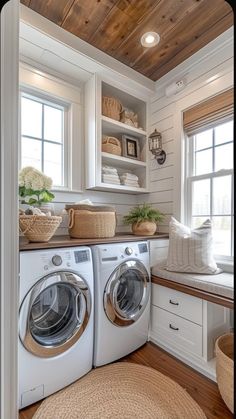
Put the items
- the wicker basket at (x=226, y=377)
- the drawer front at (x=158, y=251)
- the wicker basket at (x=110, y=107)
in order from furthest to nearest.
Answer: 1. the wicker basket at (x=110, y=107)
2. the drawer front at (x=158, y=251)
3. the wicker basket at (x=226, y=377)

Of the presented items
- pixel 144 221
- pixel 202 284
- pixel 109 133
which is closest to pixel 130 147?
pixel 109 133

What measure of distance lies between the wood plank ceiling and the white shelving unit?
348mm

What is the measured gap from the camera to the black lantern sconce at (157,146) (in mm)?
2379

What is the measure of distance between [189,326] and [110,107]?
210cm

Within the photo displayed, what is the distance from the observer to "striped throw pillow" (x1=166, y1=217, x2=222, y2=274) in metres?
1.74

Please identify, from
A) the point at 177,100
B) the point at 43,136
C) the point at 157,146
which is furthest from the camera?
the point at 157,146

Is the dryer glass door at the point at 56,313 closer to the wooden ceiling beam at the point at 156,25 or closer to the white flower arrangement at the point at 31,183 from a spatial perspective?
the white flower arrangement at the point at 31,183

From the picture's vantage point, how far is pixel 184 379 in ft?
5.00

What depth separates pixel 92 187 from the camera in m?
2.18

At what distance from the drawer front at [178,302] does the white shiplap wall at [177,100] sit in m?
0.72

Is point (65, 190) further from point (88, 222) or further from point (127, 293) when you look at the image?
point (127, 293)

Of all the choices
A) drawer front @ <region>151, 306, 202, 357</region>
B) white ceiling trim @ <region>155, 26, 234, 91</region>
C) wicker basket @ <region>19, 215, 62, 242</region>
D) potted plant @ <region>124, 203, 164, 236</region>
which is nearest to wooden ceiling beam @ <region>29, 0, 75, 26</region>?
white ceiling trim @ <region>155, 26, 234, 91</region>

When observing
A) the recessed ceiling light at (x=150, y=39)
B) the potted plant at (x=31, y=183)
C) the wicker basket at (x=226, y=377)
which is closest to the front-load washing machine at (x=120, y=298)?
the potted plant at (x=31, y=183)

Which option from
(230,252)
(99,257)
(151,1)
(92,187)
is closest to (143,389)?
(99,257)
